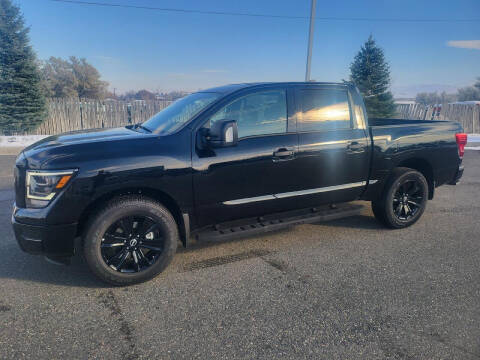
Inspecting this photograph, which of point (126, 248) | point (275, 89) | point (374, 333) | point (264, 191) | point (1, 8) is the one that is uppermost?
point (1, 8)

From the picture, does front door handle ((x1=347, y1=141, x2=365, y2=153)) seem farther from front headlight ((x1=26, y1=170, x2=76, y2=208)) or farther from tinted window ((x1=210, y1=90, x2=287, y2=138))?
front headlight ((x1=26, y1=170, x2=76, y2=208))

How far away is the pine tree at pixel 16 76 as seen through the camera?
15.1m

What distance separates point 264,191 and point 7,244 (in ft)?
10.1

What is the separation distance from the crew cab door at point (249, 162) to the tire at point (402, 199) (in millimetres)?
1506

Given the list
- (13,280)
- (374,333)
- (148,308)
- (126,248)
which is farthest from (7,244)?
(374,333)

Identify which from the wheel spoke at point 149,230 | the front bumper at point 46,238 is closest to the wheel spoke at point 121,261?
the wheel spoke at point 149,230

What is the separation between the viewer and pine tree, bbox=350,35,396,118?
15.7 metres

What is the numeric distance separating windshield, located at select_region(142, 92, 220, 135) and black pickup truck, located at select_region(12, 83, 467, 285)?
2cm

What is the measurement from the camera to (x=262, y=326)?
2.58 metres

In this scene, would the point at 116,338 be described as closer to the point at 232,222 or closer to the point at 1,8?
the point at 232,222

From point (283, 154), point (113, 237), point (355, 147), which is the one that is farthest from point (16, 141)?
point (355, 147)

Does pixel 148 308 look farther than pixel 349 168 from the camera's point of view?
No

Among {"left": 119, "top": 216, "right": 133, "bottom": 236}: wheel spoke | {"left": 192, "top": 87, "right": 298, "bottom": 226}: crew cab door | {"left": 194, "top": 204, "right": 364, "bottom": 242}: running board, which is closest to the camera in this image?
{"left": 119, "top": 216, "right": 133, "bottom": 236}: wheel spoke

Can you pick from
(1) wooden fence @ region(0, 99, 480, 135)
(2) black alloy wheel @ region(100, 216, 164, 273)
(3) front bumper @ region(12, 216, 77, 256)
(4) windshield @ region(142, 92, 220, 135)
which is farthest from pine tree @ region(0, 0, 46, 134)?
(2) black alloy wheel @ region(100, 216, 164, 273)
